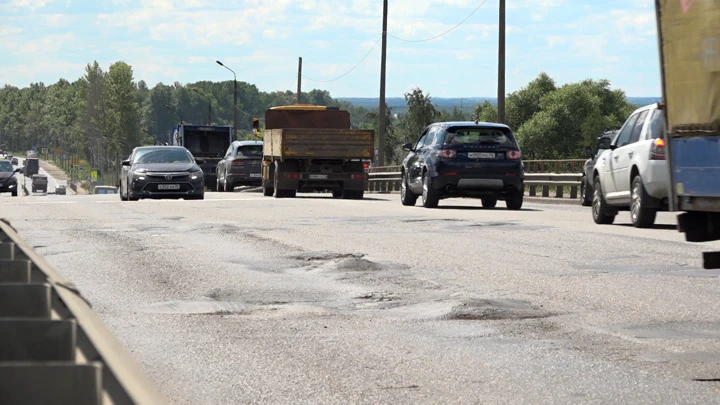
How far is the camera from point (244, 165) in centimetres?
3944

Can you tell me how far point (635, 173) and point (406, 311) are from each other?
351 inches

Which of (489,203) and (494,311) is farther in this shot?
(489,203)

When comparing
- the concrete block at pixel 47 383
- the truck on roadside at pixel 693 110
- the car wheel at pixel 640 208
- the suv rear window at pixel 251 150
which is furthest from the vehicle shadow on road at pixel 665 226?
the suv rear window at pixel 251 150

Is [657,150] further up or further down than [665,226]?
further up

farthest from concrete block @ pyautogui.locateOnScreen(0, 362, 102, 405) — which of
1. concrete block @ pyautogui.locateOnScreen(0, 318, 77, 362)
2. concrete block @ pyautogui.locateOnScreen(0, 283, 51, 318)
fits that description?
concrete block @ pyautogui.locateOnScreen(0, 283, 51, 318)

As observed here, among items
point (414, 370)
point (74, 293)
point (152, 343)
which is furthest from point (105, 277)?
point (74, 293)

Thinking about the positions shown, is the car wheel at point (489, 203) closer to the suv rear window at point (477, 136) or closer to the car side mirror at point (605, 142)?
the suv rear window at point (477, 136)

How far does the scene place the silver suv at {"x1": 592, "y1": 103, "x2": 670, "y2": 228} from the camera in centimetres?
1619

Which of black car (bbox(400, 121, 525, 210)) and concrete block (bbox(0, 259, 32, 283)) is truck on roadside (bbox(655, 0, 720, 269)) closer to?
concrete block (bbox(0, 259, 32, 283))

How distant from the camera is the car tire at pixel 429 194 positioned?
23.8 m

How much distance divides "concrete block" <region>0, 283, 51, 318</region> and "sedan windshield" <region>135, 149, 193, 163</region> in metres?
28.1

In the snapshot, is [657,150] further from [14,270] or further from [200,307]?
[14,270]

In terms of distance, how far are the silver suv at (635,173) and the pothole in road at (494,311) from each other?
22.5 feet

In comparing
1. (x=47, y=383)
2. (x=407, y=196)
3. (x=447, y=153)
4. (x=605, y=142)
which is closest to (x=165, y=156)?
(x=407, y=196)
